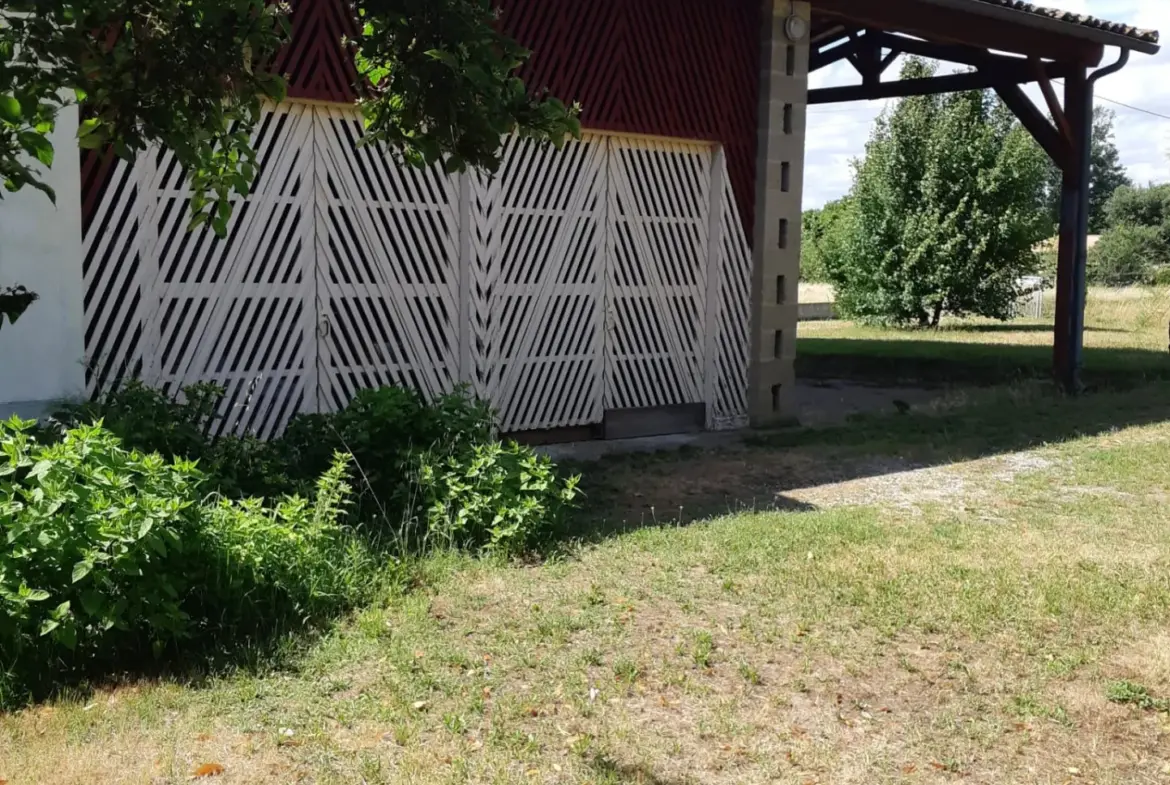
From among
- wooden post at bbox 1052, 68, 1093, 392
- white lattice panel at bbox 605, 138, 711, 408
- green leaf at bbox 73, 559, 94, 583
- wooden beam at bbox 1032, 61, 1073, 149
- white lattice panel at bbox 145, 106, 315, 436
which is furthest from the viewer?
wooden post at bbox 1052, 68, 1093, 392

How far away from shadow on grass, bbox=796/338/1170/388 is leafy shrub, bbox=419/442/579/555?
10292mm

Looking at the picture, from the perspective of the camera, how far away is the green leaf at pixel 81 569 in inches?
151

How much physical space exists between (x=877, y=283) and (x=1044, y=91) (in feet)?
43.6

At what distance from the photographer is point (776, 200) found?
10352 mm

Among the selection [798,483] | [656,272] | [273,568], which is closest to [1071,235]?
[656,272]

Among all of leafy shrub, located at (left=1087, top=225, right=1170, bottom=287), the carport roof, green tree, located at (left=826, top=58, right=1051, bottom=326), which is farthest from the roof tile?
leafy shrub, located at (left=1087, top=225, right=1170, bottom=287)

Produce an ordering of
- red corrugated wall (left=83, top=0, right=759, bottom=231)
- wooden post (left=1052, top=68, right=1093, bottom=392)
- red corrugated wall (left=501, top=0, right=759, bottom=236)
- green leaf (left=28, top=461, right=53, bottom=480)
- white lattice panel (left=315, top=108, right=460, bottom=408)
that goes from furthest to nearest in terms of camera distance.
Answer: wooden post (left=1052, top=68, right=1093, bottom=392), red corrugated wall (left=501, top=0, right=759, bottom=236), white lattice panel (left=315, top=108, right=460, bottom=408), red corrugated wall (left=83, top=0, right=759, bottom=231), green leaf (left=28, top=461, right=53, bottom=480)

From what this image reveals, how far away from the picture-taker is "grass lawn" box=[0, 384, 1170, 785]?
3516mm

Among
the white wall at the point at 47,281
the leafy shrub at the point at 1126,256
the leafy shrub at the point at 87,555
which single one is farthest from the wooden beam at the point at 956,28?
the leafy shrub at the point at 1126,256

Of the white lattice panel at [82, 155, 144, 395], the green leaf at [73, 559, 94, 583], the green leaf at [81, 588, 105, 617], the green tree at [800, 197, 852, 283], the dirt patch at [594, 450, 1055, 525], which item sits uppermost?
the green tree at [800, 197, 852, 283]

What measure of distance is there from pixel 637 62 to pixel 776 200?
6.52 feet

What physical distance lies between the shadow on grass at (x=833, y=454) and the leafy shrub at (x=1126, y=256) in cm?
3445

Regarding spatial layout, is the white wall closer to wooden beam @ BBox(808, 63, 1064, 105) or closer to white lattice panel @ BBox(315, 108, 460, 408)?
white lattice panel @ BBox(315, 108, 460, 408)

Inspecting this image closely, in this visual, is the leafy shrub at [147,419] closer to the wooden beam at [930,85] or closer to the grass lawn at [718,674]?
the grass lawn at [718,674]
